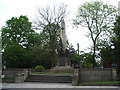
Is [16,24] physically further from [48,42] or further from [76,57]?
[76,57]

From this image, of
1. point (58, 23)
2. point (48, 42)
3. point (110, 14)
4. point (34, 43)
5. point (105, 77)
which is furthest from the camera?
point (34, 43)

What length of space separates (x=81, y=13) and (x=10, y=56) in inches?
637

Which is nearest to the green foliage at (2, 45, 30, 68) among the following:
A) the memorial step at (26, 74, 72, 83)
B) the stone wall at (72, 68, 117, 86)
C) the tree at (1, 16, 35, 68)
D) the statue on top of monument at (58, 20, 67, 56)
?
the tree at (1, 16, 35, 68)

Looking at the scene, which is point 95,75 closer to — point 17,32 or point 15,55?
point 15,55

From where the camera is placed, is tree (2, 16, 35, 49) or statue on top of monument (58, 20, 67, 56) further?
tree (2, 16, 35, 49)

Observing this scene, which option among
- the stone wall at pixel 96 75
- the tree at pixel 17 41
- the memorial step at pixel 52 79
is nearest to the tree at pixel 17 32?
the tree at pixel 17 41

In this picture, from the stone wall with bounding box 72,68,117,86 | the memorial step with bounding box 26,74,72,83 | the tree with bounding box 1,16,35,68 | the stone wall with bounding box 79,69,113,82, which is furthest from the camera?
the tree with bounding box 1,16,35,68

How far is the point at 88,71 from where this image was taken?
22453 mm

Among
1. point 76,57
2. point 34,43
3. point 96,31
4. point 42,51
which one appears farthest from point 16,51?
point 96,31

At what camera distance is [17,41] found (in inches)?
1606

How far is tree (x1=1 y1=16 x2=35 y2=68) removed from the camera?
120ft

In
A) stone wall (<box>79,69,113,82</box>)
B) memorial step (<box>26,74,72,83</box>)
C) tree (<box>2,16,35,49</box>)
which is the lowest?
memorial step (<box>26,74,72,83</box>)

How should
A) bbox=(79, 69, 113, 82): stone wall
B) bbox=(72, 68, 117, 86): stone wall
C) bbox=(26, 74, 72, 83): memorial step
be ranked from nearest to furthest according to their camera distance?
bbox=(72, 68, 117, 86): stone wall → bbox=(79, 69, 113, 82): stone wall → bbox=(26, 74, 72, 83): memorial step

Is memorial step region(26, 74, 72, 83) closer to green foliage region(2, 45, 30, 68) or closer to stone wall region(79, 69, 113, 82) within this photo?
stone wall region(79, 69, 113, 82)
